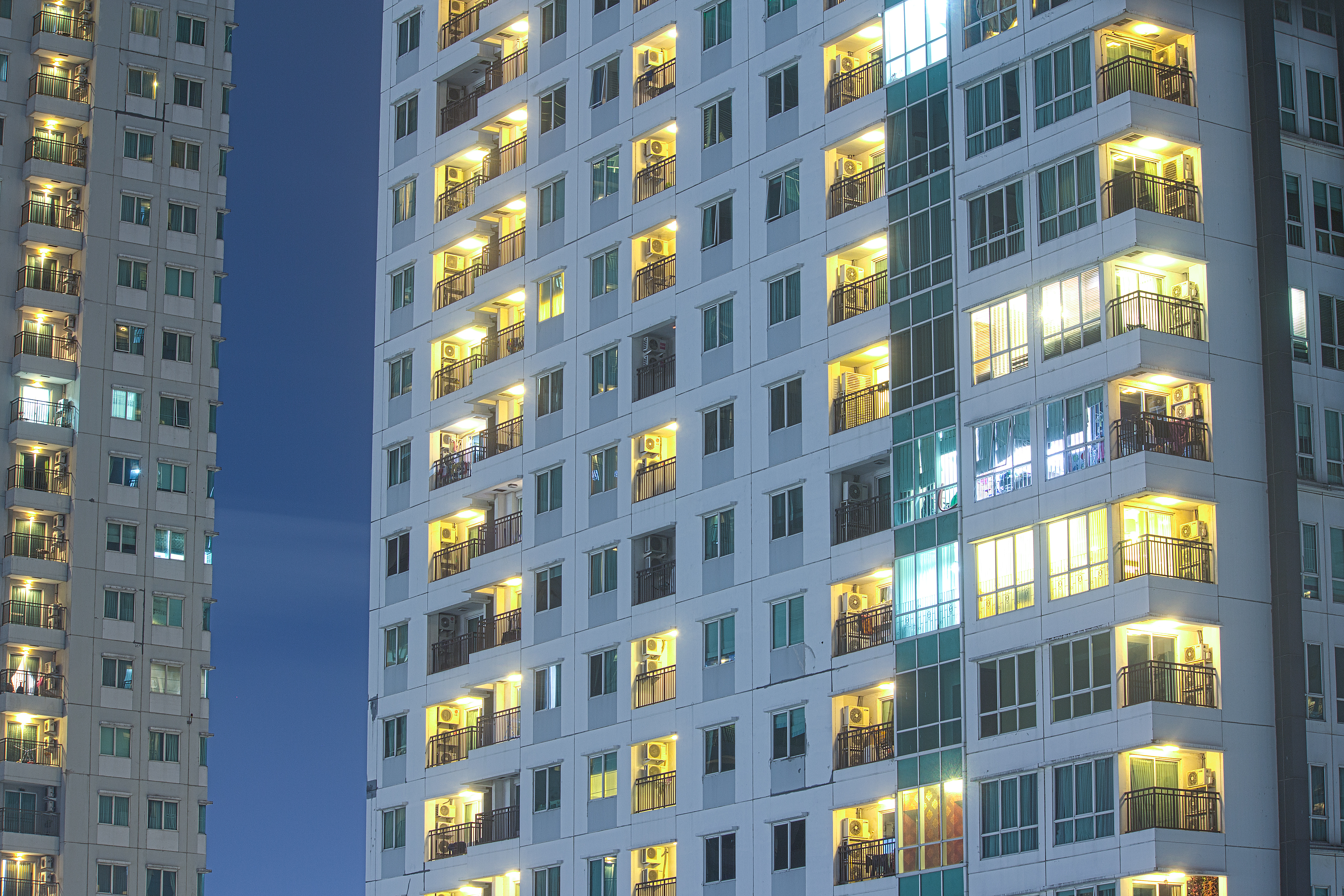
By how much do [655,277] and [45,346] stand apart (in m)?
45.9

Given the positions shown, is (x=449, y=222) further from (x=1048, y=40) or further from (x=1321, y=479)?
(x=1321, y=479)

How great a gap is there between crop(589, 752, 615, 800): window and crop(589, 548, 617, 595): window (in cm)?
596

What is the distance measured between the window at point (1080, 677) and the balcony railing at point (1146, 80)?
1595 cm

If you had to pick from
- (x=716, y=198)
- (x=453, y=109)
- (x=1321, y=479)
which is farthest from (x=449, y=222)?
(x=1321, y=479)

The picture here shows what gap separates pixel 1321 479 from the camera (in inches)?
2729

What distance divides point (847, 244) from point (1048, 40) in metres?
10.7

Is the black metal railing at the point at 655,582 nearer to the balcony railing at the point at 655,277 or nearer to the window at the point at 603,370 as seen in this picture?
the window at the point at 603,370

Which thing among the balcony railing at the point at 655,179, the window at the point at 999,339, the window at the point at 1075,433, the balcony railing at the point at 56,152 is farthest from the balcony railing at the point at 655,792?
the balcony railing at the point at 56,152

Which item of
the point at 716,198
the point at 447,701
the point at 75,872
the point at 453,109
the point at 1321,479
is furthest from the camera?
the point at 75,872

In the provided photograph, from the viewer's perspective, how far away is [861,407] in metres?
77.9

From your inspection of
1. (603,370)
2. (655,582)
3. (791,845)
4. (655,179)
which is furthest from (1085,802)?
(655,179)

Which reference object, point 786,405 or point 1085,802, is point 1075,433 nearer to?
point 1085,802

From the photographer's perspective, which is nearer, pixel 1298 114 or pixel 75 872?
pixel 1298 114

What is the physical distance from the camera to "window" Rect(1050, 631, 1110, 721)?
217 feet
